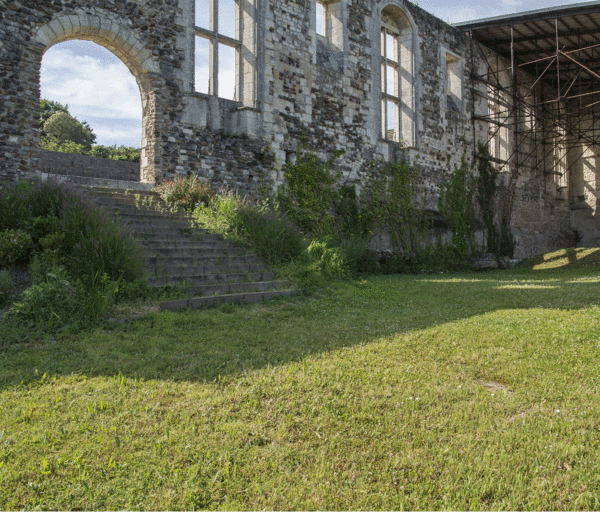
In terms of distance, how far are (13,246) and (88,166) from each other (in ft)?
31.4

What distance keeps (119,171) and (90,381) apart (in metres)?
12.3

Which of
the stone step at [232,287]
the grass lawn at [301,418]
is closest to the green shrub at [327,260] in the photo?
the stone step at [232,287]

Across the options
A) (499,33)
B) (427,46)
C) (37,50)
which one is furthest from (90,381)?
(499,33)

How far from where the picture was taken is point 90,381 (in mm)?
3285

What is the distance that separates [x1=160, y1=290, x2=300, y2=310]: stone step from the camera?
18.5ft

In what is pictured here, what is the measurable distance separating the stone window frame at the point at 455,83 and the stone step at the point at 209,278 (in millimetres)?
11919

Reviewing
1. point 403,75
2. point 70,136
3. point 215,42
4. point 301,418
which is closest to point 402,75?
point 403,75

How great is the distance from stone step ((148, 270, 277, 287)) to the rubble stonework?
3.23m

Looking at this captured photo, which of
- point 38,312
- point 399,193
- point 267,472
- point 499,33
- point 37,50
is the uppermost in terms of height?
point 499,33

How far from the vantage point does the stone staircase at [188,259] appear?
6262 millimetres

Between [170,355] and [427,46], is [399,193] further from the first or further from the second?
[170,355]

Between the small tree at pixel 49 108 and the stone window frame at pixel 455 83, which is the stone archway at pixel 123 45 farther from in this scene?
the small tree at pixel 49 108

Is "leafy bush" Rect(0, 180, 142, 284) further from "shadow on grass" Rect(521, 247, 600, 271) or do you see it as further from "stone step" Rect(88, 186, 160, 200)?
"shadow on grass" Rect(521, 247, 600, 271)

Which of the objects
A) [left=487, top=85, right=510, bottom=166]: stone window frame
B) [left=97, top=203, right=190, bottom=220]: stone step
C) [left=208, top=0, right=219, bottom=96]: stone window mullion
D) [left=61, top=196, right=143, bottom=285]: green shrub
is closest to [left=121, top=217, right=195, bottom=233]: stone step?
[left=97, top=203, right=190, bottom=220]: stone step
